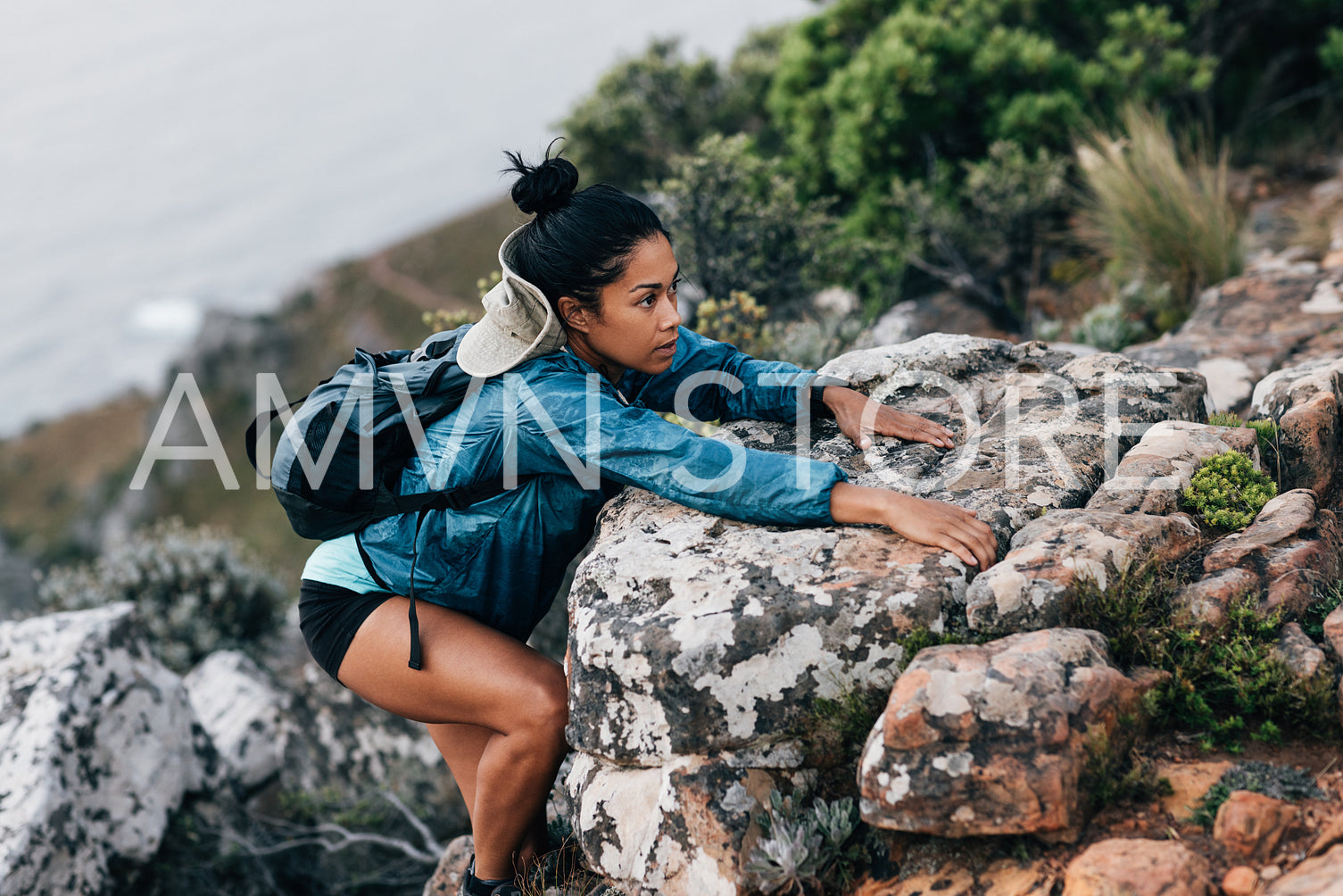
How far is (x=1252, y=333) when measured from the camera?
5.38 metres

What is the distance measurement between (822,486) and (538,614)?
1.25m

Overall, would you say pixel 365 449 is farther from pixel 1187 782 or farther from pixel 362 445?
pixel 1187 782

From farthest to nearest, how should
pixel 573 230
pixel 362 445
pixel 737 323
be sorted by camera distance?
pixel 737 323 → pixel 573 230 → pixel 362 445

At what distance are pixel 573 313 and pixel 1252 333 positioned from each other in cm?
462

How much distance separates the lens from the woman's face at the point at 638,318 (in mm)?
3059

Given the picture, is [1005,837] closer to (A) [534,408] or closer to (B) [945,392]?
(A) [534,408]

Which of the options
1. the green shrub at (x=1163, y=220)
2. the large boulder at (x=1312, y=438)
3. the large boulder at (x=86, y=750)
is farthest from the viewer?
the green shrub at (x=1163, y=220)

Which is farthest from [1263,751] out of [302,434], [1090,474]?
[302,434]

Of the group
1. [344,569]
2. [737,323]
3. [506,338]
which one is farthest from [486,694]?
[737,323]

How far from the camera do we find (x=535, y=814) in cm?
316

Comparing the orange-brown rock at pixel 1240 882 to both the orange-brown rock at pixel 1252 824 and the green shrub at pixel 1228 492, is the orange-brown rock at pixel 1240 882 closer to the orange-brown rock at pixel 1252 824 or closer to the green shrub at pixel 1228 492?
the orange-brown rock at pixel 1252 824

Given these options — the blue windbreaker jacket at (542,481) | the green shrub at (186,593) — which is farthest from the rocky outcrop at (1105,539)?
the green shrub at (186,593)

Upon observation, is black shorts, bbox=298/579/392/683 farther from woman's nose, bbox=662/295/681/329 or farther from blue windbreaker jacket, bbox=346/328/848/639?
A: woman's nose, bbox=662/295/681/329

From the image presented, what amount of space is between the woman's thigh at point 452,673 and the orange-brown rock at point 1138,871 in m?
1.66
